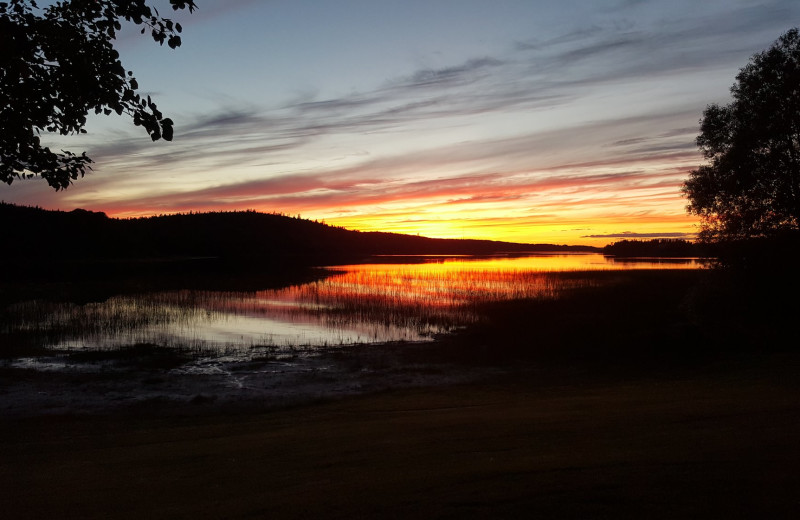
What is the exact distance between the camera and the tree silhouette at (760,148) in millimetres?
24438

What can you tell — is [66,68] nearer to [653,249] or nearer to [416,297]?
[416,297]

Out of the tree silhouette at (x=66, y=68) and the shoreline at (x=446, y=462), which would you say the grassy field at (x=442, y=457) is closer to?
the shoreline at (x=446, y=462)

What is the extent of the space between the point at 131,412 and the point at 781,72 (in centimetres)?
2952

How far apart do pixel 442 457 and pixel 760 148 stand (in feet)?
86.0

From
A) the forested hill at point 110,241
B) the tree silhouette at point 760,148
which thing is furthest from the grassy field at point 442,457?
the forested hill at point 110,241

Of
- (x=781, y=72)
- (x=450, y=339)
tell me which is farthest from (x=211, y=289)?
(x=781, y=72)

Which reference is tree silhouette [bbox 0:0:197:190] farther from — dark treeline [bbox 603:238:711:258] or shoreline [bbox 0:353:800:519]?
dark treeline [bbox 603:238:711:258]

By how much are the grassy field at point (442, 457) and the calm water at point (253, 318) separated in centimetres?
1104

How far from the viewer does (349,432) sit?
858cm

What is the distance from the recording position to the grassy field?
4.80m

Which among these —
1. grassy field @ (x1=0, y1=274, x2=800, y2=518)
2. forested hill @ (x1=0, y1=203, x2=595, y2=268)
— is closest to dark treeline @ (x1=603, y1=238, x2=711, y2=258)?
forested hill @ (x1=0, y1=203, x2=595, y2=268)

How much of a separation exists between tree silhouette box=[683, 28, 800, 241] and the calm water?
47.5 ft

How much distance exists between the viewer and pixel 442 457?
21.1 ft

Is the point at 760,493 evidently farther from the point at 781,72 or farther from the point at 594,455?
the point at 781,72
